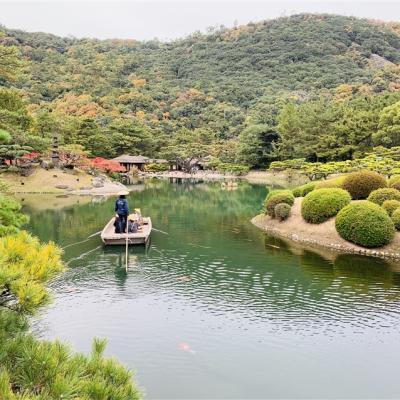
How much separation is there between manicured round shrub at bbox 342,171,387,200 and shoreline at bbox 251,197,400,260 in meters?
1.80

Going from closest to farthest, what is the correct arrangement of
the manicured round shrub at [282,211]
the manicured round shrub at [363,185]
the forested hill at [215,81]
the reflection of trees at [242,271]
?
the reflection of trees at [242,271] → the manicured round shrub at [363,185] → the manicured round shrub at [282,211] → the forested hill at [215,81]

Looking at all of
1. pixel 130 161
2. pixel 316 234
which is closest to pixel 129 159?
pixel 130 161

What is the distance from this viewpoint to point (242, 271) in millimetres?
14789

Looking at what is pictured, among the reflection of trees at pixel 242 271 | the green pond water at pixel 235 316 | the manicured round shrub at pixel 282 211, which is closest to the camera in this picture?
the green pond water at pixel 235 316

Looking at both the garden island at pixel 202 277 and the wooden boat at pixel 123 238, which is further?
the wooden boat at pixel 123 238

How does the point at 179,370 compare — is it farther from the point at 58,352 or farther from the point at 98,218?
the point at 98,218

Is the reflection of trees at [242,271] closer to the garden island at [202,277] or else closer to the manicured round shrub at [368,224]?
the garden island at [202,277]

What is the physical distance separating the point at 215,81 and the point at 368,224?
108 meters

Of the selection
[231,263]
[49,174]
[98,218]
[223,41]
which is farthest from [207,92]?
[231,263]

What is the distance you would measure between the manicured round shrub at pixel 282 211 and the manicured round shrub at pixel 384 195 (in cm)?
384

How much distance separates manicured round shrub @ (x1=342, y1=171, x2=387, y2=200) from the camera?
784 inches

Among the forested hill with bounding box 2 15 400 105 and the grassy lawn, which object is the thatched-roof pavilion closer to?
the grassy lawn

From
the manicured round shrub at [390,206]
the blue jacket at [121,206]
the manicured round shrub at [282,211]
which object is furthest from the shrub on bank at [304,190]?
the blue jacket at [121,206]

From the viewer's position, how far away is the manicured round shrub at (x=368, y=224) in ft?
55.7
